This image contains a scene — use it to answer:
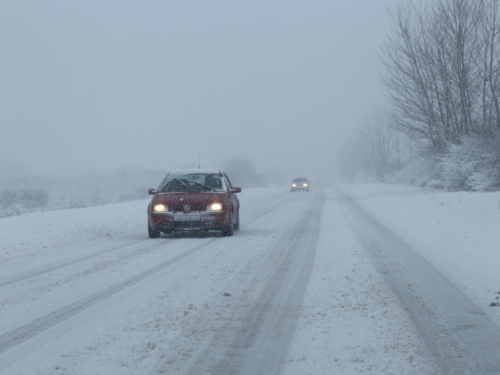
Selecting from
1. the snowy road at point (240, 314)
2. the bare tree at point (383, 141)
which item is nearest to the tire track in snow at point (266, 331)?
the snowy road at point (240, 314)

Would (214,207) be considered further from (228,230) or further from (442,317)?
(442,317)

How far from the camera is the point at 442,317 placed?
182 inches

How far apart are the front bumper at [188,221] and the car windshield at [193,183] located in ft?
3.07

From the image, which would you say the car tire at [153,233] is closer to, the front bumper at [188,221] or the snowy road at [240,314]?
the front bumper at [188,221]

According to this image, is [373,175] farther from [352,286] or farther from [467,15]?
[352,286]

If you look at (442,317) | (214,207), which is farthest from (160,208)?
(442,317)

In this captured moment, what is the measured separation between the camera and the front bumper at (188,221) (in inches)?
448

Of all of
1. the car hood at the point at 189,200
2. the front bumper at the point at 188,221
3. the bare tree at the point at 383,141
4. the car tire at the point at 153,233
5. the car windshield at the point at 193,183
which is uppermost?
the bare tree at the point at 383,141

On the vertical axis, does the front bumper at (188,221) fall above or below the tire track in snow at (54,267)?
above

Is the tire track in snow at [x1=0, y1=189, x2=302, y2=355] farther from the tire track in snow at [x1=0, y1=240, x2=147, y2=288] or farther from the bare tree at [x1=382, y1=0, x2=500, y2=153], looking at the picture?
the bare tree at [x1=382, y1=0, x2=500, y2=153]

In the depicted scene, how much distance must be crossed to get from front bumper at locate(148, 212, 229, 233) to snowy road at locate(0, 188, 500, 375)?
1948 millimetres

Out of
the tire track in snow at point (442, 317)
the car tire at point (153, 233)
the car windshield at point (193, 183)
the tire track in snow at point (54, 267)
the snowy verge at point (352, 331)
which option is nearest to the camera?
the snowy verge at point (352, 331)

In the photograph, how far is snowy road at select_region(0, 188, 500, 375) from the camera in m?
3.48

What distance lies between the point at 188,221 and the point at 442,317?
7464 mm
